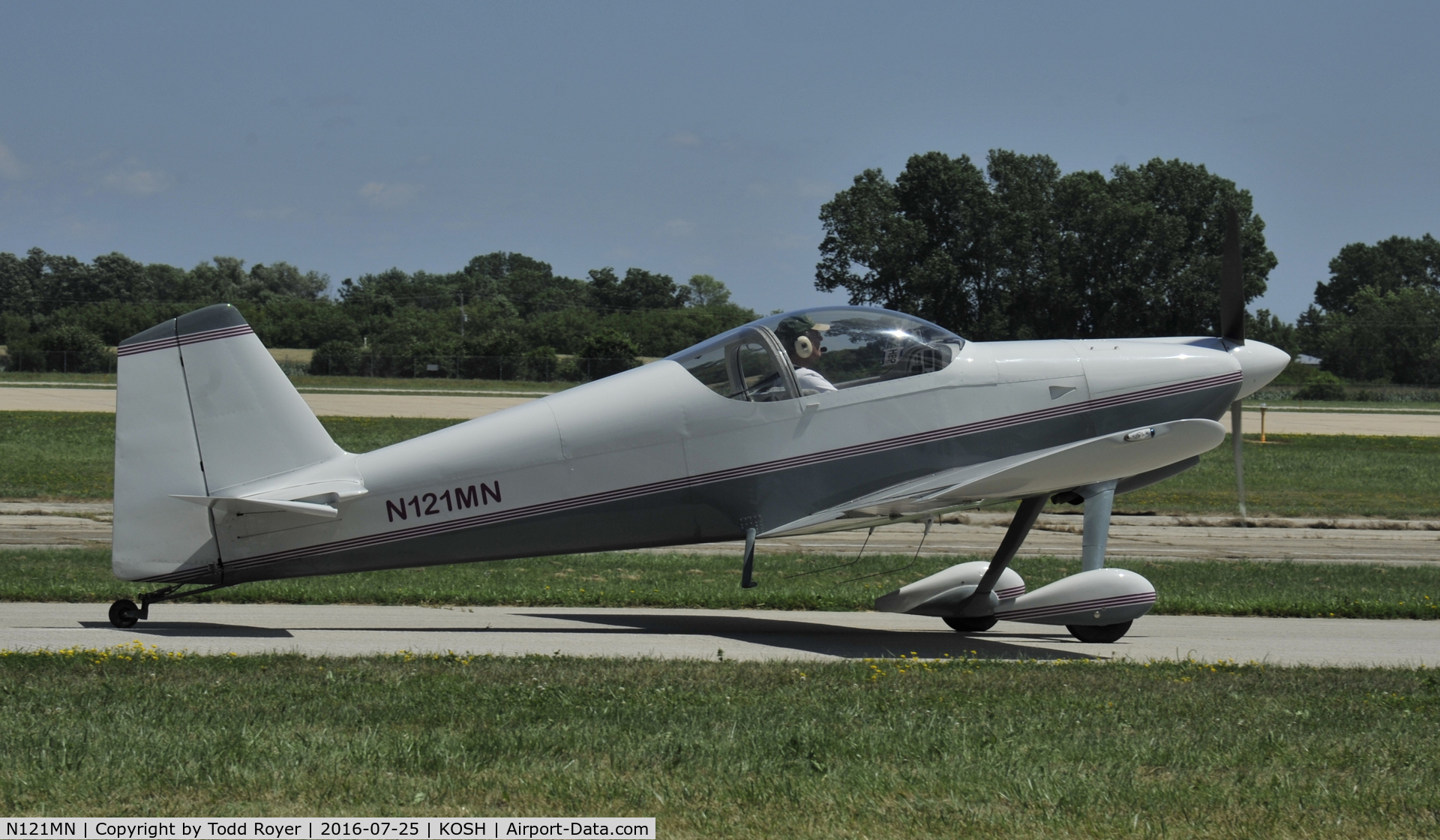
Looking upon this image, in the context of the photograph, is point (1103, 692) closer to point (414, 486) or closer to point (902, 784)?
point (902, 784)

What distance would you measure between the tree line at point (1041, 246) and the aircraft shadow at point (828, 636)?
57014 millimetres

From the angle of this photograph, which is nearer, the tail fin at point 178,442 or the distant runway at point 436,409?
the tail fin at point 178,442

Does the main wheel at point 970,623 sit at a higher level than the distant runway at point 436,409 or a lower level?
lower

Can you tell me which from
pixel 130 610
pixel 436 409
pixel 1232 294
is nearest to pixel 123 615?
pixel 130 610

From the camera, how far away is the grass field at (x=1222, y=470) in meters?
23.8

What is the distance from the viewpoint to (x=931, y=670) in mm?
8352

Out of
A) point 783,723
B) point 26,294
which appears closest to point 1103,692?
point 783,723

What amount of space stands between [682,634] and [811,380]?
2494 millimetres

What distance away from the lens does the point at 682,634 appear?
1030 cm

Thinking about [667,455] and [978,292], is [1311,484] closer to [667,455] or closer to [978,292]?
[667,455]

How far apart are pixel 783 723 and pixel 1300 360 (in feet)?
380

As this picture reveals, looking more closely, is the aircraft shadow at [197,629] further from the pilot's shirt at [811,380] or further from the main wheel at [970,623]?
the main wheel at [970,623]

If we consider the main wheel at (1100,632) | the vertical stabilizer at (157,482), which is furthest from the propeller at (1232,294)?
the vertical stabilizer at (157,482)

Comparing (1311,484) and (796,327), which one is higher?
(796,327)
